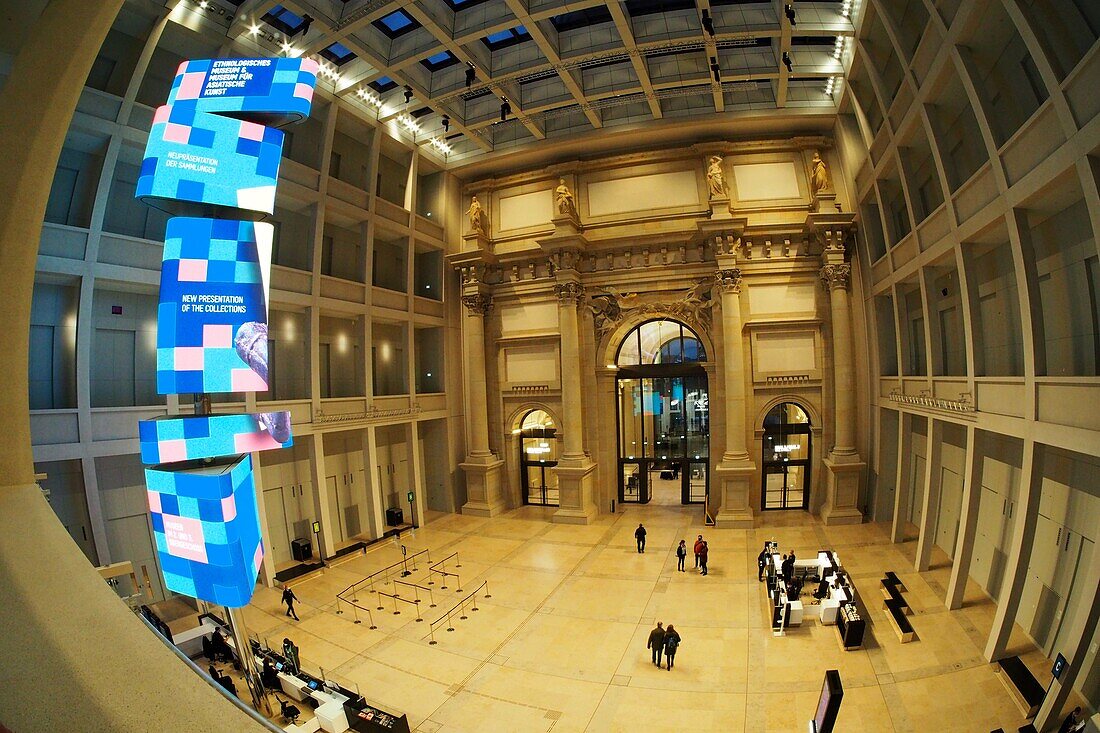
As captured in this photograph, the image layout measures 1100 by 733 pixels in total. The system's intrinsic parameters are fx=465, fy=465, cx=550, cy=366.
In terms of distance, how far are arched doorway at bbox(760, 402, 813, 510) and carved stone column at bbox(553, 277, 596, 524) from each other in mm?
8012

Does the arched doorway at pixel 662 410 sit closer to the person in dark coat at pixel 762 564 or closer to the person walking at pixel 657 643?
the person in dark coat at pixel 762 564

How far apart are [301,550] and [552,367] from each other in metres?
13.0

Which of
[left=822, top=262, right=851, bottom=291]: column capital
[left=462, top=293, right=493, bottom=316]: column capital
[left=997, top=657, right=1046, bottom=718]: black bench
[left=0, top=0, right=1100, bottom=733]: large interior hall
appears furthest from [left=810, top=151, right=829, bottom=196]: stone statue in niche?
[left=997, top=657, right=1046, bottom=718]: black bench

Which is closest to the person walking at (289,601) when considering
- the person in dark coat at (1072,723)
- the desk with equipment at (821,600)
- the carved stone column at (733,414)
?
the desk with equipment at (821,600)

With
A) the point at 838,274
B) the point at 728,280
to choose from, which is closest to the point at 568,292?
the point at 728,280

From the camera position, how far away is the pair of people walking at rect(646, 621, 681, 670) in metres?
10.1

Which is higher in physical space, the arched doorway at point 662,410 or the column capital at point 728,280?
the column capital at point 728,280

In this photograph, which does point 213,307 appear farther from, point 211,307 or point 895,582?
point 895,582

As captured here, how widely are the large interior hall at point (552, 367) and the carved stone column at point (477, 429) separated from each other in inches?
7.3

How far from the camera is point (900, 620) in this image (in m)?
11.0

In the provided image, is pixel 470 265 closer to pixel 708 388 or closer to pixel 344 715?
pixel 708 388

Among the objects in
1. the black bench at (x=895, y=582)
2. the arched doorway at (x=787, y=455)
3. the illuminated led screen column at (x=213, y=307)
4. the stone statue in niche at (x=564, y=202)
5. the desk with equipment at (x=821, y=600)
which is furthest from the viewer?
the stone statue in niche at (x=564, y=202)

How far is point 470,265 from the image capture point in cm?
2362

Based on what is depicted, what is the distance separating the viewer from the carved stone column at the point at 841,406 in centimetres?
1869
